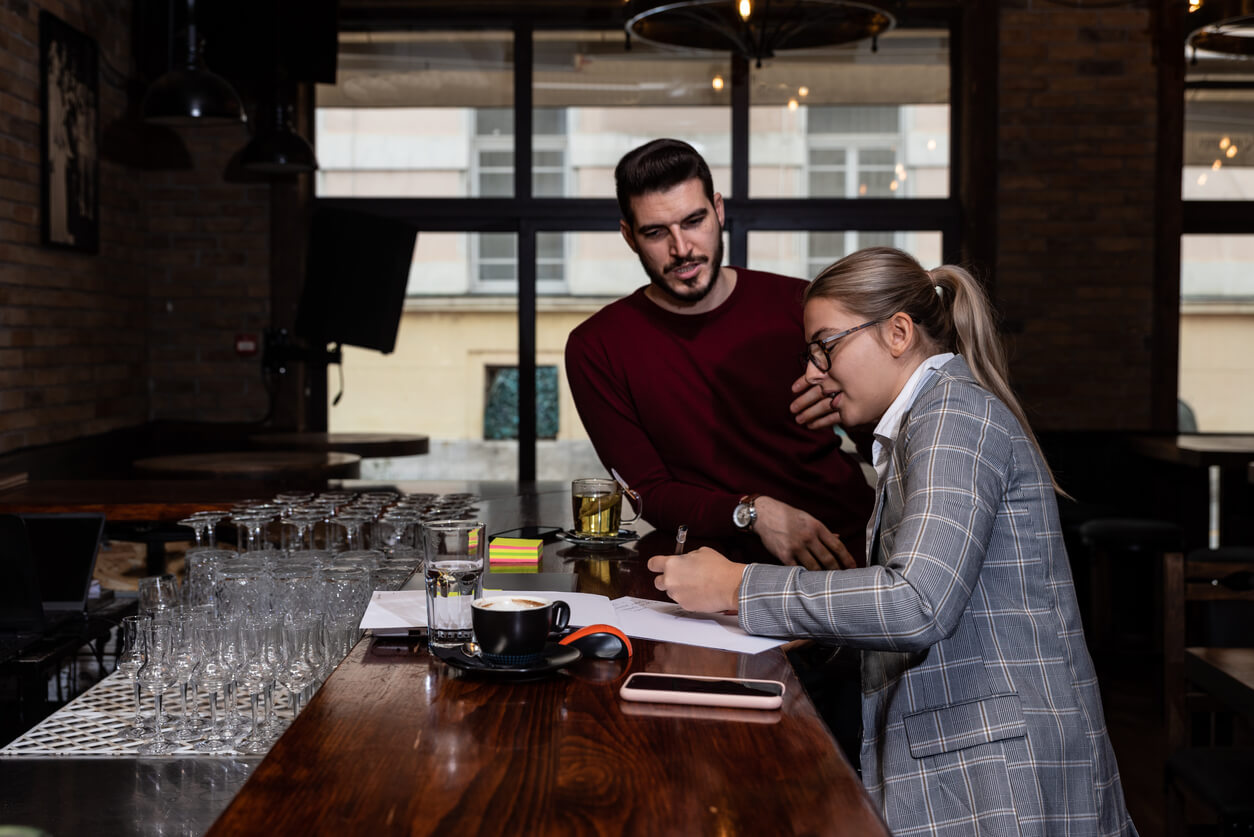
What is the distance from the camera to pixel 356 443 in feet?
16.7

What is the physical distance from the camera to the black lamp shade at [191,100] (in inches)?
175

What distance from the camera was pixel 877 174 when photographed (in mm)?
6598

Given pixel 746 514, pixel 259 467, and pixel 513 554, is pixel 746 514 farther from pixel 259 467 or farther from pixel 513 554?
pixel 259 467

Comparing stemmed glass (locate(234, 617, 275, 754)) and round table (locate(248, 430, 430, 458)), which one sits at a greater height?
round table (locate(248, 430, 430, 458))

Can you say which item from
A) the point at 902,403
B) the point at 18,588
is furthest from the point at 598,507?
the point at 18,588

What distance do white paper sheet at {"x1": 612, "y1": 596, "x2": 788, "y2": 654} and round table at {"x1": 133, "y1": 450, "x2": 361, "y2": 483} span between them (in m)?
2.41

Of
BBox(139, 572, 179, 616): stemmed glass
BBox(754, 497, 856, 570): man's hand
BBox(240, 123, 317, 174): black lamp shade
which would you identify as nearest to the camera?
BBox(139, 572, 179, 616): stemmed glass

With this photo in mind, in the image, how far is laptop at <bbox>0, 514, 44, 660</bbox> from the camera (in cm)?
226

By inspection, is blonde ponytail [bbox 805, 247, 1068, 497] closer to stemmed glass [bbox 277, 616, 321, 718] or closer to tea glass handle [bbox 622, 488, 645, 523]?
tea glass handle [bbox 622, 488, 645, 523]

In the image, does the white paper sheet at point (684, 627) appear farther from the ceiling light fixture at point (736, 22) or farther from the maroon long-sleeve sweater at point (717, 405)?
the ceiling light fixture at point (736, 22)

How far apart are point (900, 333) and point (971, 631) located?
41cm

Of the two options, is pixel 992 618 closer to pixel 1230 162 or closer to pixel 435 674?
pixel 435 674

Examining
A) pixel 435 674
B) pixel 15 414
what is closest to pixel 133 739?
pixel 435 674

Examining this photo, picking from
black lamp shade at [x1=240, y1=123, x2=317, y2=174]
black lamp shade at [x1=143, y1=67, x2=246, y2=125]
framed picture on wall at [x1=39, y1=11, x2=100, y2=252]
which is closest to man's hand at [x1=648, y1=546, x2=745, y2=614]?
black lamp shade at [x1=143, y1=67, x2=246, y2=125]
